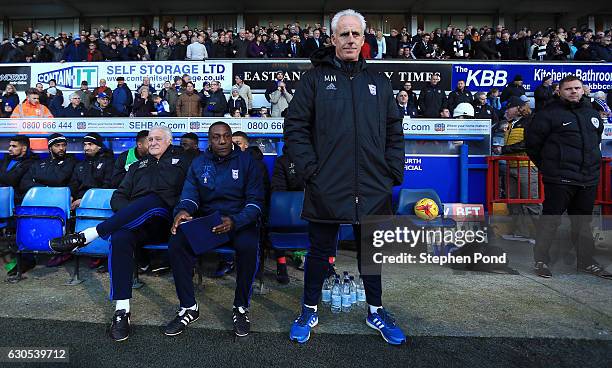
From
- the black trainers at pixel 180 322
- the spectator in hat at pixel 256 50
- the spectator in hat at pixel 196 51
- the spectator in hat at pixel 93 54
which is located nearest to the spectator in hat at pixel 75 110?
the spectator in hat at pixel 196 51

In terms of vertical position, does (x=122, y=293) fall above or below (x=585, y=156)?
below

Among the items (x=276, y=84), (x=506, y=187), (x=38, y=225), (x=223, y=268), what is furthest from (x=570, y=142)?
(x=276, y=84)

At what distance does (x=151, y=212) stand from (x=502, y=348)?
2749 mm

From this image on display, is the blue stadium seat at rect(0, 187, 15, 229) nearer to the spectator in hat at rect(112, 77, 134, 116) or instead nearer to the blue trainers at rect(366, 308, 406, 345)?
the blue trainers at rect(366, 308, 406, 345)

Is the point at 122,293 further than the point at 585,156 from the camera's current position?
No

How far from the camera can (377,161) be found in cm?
268

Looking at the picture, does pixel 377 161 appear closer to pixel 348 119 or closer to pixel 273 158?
pixel 348 119

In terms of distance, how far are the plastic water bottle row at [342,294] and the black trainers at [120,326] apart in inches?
58.8

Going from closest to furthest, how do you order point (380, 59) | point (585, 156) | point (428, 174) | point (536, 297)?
point (536, 297), point (585, 156), point (428, 174), point (380, 59)

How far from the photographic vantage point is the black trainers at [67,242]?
3324mm

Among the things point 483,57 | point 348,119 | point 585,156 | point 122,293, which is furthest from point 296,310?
point 483,57

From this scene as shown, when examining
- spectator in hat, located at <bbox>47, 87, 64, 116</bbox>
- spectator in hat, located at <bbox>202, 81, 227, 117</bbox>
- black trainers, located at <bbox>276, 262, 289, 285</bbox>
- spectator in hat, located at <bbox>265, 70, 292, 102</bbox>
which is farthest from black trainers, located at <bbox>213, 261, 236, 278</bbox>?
spectator in hat, located at <bbox>47, 87, 64, 116</bbox>

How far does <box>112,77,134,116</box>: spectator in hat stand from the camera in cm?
1056

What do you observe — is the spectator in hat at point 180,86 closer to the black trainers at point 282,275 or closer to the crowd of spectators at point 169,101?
the crowd of spectators at point 169,101
